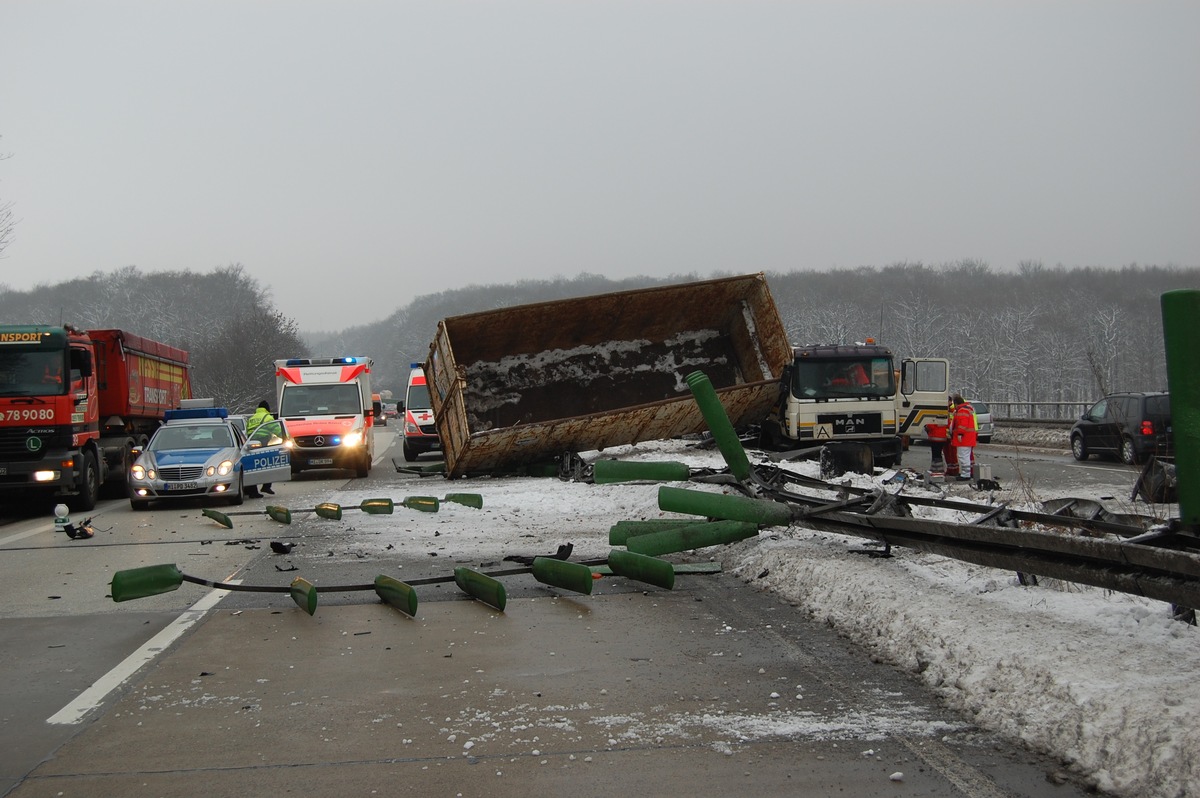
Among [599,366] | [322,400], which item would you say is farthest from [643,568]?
[322,400]

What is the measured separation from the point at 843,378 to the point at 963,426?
115 inches

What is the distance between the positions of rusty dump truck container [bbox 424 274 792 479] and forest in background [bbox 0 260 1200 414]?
5830 centimetres

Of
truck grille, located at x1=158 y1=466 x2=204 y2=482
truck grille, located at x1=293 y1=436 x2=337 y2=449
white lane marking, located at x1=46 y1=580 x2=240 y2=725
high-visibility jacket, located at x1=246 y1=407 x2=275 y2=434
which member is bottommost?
white lane marking, located at x1=46 y1=580 x2=240 y2=725

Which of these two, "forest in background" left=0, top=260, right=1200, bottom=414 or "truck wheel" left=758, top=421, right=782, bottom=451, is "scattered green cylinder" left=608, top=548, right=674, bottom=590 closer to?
"truck wheel" left=758, top=421, right=782, bottom=451

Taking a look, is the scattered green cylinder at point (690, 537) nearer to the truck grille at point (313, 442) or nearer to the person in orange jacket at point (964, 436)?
the person in orange jacket at point (964, 436)

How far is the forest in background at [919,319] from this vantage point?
8619 cm

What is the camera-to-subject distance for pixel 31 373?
17016 millimetres

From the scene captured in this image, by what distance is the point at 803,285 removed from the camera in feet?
320

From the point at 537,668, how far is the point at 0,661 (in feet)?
11.3

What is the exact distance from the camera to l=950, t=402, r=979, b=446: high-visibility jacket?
1841 centimetres

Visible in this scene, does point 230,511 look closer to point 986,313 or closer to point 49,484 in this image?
point 49,484

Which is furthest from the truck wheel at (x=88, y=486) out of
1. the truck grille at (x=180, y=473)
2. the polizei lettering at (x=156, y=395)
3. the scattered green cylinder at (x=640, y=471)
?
the scattered green cylinder at (x=640, y=471)

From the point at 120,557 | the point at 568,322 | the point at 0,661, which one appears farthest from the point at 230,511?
the point at 0,661

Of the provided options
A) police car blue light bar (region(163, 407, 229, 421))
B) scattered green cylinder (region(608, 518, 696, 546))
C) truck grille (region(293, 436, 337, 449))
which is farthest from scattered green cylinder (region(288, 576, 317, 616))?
truck grille (region(293, 436, 337, 449))
